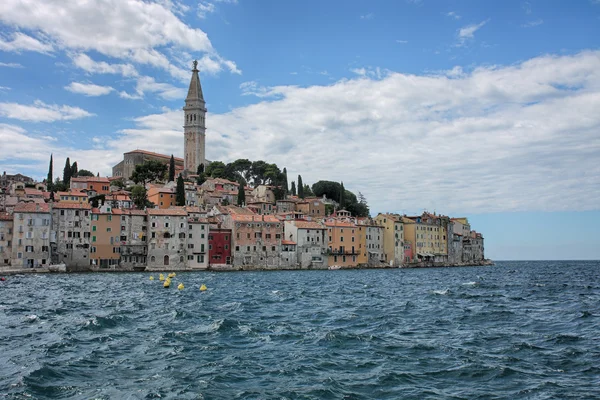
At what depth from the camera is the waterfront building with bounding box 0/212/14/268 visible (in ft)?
217

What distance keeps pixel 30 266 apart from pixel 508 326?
5911 centimetres

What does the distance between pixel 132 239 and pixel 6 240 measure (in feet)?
48.3

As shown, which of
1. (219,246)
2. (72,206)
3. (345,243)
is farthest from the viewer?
(345,243)

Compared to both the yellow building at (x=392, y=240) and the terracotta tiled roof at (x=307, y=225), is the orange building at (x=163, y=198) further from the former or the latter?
the yellow building at (x=392, y=240)

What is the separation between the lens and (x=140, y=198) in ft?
302

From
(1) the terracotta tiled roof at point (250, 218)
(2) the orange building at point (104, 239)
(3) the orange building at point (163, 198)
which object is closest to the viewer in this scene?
(2) the orange building at point (104, 239)

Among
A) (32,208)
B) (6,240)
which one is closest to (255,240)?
(32,208)

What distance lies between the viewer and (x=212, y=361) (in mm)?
17250

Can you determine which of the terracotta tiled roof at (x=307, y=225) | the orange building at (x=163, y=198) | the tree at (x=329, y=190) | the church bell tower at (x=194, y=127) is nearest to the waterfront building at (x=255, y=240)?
the terracotta tiled roof at (x=307, y=225)

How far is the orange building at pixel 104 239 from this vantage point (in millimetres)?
71500

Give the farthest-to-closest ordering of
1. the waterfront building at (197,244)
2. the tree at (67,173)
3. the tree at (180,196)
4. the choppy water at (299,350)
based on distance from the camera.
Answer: the tree at (67,173), the tree at (180,196), the waterfront building at (197,244), the choppy water at (299,350)

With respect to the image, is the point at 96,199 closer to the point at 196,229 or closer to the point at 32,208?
the point at 32,208

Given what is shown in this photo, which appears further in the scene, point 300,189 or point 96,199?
point 300,189

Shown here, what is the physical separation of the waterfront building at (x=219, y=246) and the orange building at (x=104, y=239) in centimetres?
1265
